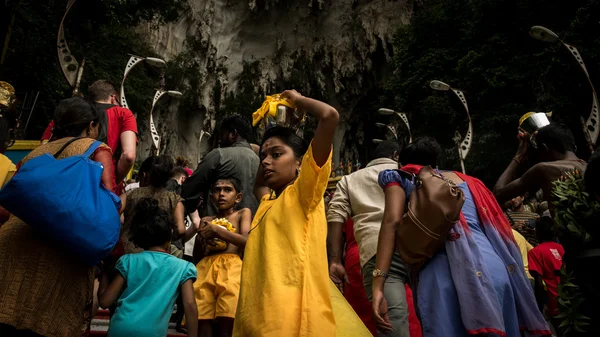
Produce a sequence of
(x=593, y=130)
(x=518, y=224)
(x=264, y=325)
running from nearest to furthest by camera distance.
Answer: (x=264, y=325) → (x=518, y=224) → (x=593, y=130)

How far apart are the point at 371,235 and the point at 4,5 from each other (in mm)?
9487

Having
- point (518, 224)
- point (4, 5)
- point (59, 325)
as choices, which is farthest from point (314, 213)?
point (4, 5)

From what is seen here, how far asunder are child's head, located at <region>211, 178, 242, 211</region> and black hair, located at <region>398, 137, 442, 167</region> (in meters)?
1.54

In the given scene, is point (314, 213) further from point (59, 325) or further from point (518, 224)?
point (518, 224)

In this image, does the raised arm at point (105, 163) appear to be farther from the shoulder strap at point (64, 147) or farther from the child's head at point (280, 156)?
the child's head at point (280, 156)

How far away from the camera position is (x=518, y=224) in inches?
273

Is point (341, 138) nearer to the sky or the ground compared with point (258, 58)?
Answer: nearer to the ground

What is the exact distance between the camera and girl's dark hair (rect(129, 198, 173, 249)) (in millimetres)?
3090

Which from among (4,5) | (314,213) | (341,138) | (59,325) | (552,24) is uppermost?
(552,24)

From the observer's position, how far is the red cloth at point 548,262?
15.2 ft

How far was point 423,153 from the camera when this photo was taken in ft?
8.96

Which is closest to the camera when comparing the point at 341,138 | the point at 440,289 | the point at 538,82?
the point at 440,289

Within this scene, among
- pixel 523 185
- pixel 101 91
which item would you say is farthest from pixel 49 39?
pixel 523 185

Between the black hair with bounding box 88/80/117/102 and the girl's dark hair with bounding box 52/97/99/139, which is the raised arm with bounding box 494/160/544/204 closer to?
the girl's dark hair with bounding box 52/97/99/139
